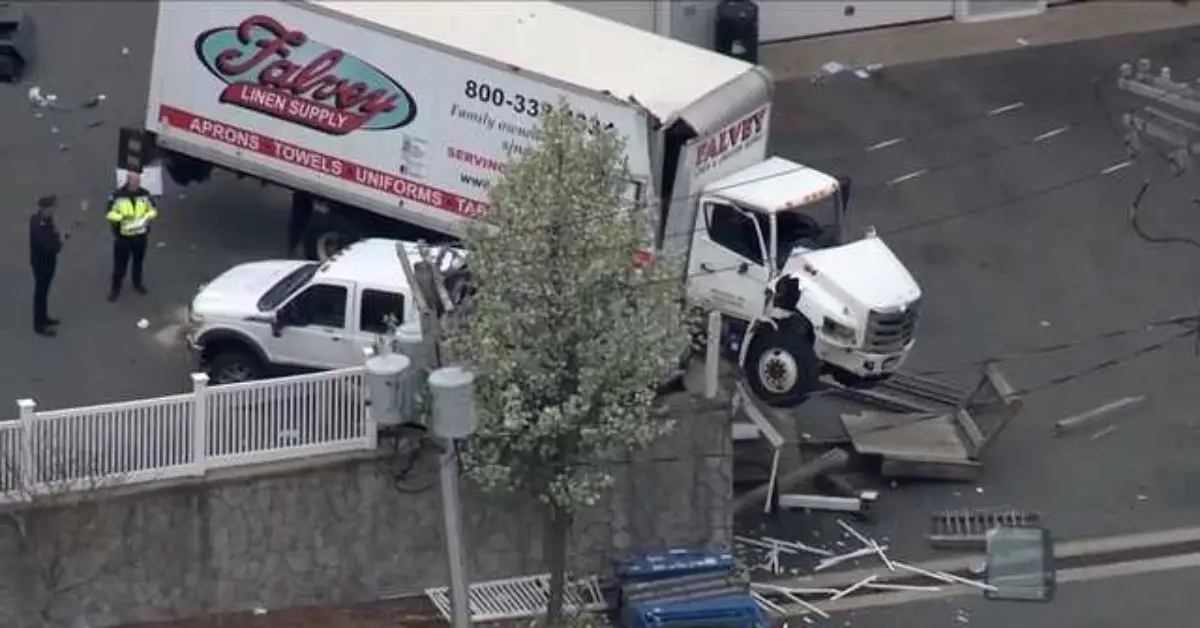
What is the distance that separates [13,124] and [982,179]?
11344 millimetres

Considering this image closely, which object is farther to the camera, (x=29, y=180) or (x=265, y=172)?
(x=29, y=180)

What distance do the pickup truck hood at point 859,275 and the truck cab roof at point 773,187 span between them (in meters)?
0.54

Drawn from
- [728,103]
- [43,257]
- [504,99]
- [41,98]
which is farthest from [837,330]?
[41,98]

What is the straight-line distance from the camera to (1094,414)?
28.8 m

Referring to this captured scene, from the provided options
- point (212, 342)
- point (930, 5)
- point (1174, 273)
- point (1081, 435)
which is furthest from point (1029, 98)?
point (212, 342)

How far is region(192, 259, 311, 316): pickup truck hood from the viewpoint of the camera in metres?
26.5

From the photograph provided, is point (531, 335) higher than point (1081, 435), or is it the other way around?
point (531, 335)

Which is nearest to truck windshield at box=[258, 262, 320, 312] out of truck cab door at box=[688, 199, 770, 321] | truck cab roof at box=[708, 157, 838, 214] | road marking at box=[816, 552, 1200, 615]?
truck cab door at box=[688, 199, 770, 321]

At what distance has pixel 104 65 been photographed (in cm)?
3544

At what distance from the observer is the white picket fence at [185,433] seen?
23984 millimetres

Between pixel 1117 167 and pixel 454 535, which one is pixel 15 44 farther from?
pixel 454 535

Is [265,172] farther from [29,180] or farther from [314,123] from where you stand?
[29,180]

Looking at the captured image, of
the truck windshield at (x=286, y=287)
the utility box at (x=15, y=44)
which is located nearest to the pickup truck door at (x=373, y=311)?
the truck windshield at (x=286, y=287)

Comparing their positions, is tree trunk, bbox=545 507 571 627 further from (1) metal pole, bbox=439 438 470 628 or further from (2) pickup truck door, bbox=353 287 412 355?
(2) pickup truck door, bbox=353 287 412 355
